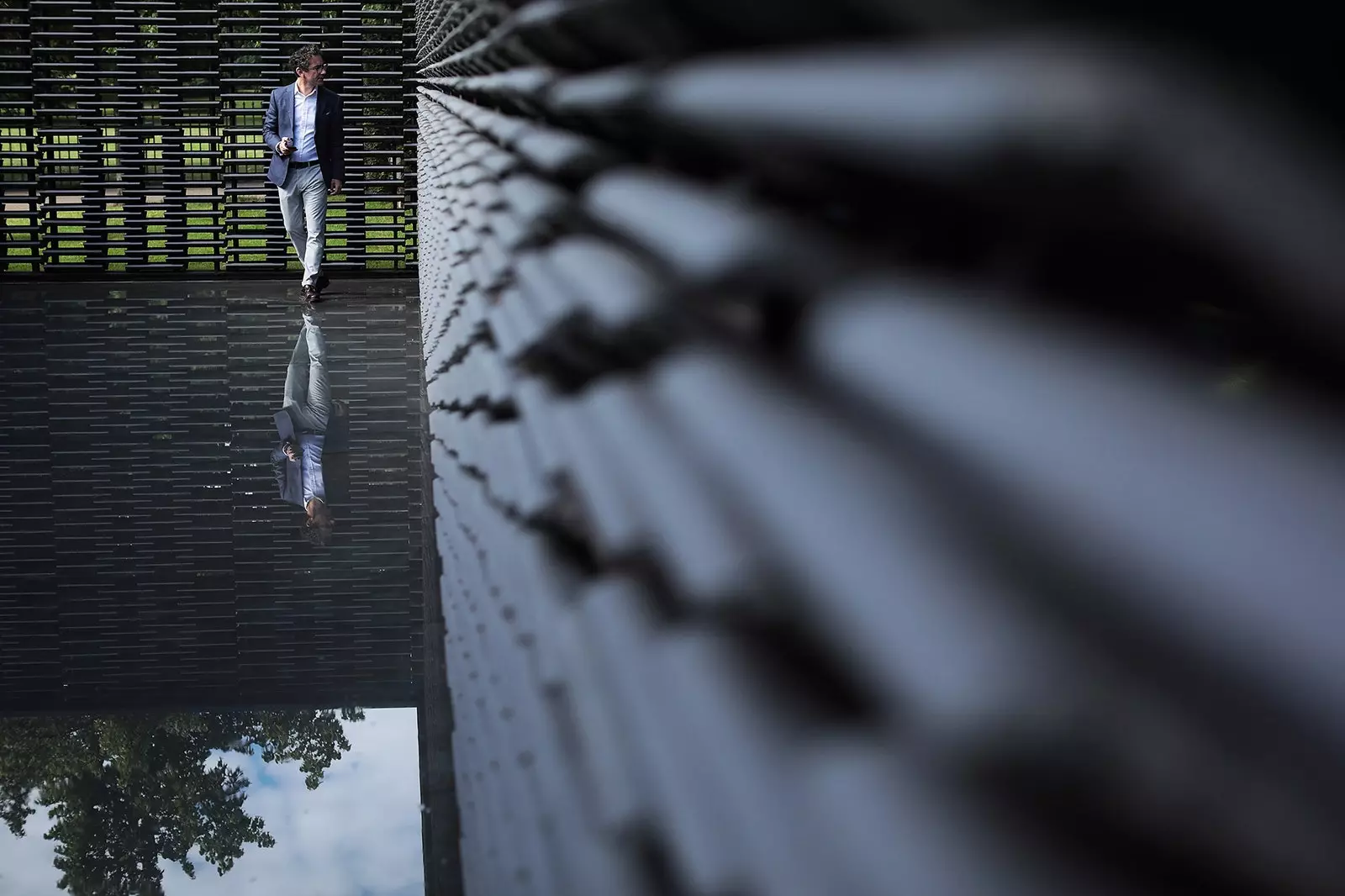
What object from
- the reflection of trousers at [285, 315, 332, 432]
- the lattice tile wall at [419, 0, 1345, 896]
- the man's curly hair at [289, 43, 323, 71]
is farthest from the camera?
the man's curly hair at [289, 43, 323, 71]

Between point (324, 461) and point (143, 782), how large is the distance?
3306mm

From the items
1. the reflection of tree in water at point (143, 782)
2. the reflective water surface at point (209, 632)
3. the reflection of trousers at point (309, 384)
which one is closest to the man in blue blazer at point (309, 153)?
the reflection of trousers at point (309, 384)

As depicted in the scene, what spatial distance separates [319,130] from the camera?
13.1 metres

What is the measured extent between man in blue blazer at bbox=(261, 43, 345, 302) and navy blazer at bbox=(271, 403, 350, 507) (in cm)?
528

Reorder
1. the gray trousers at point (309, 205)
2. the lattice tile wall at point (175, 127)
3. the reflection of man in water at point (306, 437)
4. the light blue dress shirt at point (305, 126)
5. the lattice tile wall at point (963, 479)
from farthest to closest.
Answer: the lattice tile wall at point (175, 127) → the gray trousers at point (309, 205) → the light blue dress shirt at point (305, 126) → the reflection of man in water at point (306, 437) → the lattice tile wall at point (963, 479)

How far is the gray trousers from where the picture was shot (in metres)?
13.2

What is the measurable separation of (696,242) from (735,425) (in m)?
0.11

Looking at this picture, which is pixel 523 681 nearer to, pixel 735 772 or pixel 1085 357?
pixel 735 772

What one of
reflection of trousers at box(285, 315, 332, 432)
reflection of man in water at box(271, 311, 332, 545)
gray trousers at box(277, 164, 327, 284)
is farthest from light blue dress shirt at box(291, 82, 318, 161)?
reflection of man in water at box(271, 311, 332, 545)

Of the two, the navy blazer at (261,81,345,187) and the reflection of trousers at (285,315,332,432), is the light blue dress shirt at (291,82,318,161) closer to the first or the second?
the navy blazer at (261,81,345,187)

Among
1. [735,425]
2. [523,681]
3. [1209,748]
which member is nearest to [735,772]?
[735,425]

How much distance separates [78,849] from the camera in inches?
136

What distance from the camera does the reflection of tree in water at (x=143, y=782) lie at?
134 inches

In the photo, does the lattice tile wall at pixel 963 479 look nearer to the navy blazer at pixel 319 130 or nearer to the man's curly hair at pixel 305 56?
the man's curly hair at pixel 305 56
